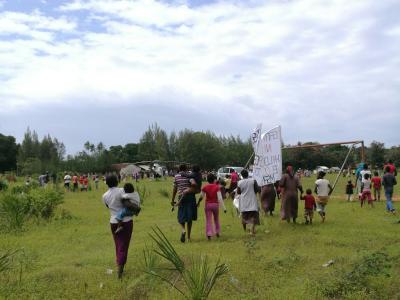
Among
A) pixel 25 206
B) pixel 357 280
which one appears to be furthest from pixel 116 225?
pixel 25 206

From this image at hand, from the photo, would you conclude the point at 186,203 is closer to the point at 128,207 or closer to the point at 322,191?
the point at 128,207

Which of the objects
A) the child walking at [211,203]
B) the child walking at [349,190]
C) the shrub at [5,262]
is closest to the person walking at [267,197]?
the child walking at [211,203]

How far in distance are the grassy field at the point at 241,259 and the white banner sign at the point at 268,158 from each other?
51.1 inches

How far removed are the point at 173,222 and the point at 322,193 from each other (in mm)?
4450

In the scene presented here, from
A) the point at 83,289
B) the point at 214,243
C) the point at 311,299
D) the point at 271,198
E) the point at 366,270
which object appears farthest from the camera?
the point at 271,198

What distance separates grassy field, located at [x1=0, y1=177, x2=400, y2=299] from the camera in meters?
6.53

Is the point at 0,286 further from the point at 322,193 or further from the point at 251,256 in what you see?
the point at 322,193

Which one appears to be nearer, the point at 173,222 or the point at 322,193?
the point at 322,193

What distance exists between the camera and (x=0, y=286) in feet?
23.2

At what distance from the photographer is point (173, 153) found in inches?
3014

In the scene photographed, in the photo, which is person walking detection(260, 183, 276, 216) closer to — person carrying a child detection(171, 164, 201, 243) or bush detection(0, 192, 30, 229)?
person carrying a child detection(171, 164, 201, 243)

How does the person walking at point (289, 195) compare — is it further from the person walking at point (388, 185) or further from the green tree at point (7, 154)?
the green tree at point (7, 154)

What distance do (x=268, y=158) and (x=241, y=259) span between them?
4645 millimetres

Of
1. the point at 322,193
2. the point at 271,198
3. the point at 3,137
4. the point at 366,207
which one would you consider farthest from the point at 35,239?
the point at 3,137
